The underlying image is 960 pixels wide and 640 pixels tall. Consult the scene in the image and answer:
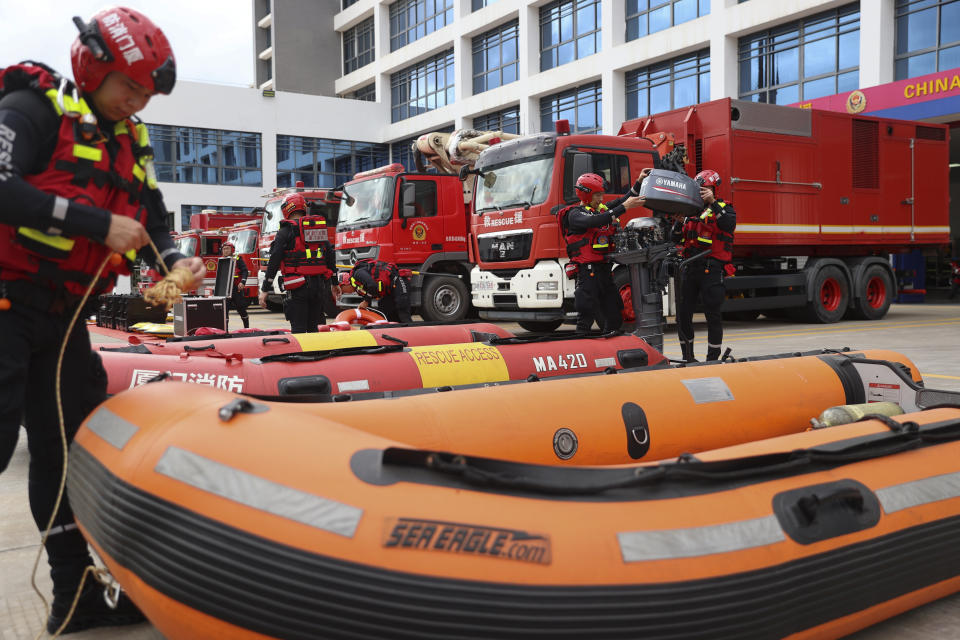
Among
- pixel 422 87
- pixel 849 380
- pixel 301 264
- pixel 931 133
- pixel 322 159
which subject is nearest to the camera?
pixel 849 380

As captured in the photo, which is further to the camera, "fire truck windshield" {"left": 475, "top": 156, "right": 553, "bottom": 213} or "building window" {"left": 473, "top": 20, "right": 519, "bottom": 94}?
"building window" {"left": 473, "top": 20, "right": 519, "bottom": 94}

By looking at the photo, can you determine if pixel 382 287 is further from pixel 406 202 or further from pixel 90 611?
pixel 406 202

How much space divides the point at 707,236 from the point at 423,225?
23.0ft

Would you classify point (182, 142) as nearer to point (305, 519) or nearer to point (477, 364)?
point (477, 364)

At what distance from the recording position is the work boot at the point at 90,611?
8.38ft

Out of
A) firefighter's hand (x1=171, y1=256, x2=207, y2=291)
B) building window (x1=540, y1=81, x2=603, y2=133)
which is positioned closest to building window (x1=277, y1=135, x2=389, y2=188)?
building window (x1=540, y1=81, x2=603, y2=133)

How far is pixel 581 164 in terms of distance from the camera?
10820mm

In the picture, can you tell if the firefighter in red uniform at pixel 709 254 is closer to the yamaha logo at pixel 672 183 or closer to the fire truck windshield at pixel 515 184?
the yamaha logo at pixel 672 183

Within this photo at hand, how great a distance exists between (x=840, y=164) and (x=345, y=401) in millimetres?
12079

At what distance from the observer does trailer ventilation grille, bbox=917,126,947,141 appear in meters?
14.4

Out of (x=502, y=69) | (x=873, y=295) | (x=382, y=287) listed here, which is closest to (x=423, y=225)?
(x=382, y=287)

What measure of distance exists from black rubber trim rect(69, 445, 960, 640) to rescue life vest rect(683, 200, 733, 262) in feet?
19.2

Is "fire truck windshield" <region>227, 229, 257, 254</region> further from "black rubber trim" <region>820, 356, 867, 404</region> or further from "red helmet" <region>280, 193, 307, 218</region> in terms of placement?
"black rubber trim" <region>820, 356, 867, 404</region>

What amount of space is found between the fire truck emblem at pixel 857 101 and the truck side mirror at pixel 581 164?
34.7 ft
